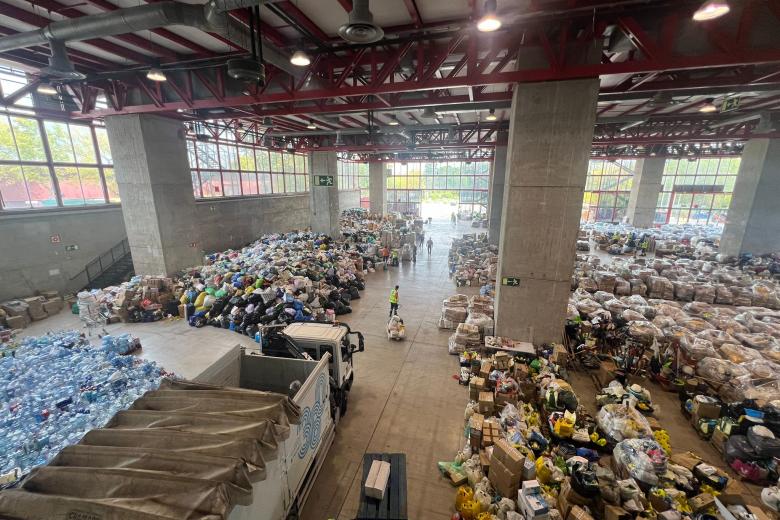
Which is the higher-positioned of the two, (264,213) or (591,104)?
(591,104)

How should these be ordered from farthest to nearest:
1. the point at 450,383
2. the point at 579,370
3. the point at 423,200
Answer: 1. the point at 423,200
2. the point at 579,370
3. the point at 450,383

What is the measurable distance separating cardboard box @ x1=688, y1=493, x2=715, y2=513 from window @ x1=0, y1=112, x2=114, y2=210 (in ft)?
56.7

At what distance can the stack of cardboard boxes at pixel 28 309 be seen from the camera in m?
8.67

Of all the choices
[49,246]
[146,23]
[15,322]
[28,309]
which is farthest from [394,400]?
[49,246]

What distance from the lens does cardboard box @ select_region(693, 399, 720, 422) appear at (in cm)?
520

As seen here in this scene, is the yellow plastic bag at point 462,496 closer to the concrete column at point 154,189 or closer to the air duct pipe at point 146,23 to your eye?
the air duct pipe at point 146,23

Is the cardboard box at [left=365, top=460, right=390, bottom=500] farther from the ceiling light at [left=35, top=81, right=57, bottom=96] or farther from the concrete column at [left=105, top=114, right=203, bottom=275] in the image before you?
the concrete column at [left=105, top=114, right=203, bottom=275]

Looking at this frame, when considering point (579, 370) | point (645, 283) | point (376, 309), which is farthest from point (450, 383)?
point (645, 283)

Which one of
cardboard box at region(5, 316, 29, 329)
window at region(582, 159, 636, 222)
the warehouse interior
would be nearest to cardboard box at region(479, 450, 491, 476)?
the warehouse interior

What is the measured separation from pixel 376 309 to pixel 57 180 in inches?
474

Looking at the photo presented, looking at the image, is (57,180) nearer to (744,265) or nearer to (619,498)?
(619,498)

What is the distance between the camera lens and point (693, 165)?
1105 inches

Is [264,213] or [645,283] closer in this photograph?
[645,283]

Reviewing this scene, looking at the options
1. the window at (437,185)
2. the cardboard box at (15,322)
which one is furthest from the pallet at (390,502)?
the window at (437,185)
